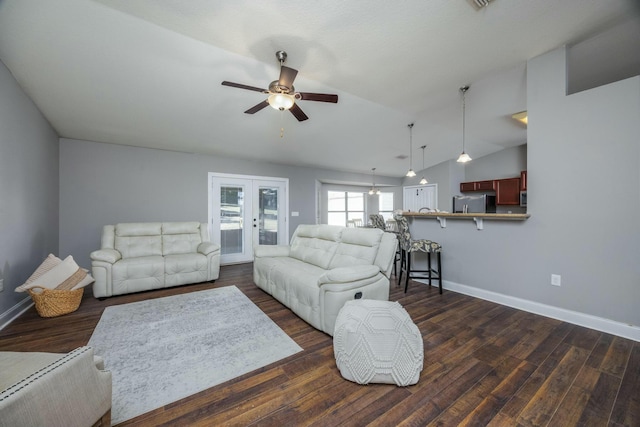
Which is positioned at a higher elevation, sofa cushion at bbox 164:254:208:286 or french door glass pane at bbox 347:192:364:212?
french door glass pane at bbox 347:192:364:212

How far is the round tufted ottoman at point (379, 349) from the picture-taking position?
1.64m

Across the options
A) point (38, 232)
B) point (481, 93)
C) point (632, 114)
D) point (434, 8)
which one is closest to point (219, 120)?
point (38, 232)

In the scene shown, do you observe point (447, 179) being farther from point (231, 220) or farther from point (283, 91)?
point (283, 91)

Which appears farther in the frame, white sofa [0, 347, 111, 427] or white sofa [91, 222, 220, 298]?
white sofa [91, 222, 220, 298]

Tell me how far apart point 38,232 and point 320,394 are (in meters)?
4.23

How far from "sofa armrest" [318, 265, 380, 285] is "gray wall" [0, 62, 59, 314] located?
10.4ft

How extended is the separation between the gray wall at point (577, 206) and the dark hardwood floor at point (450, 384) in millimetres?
422

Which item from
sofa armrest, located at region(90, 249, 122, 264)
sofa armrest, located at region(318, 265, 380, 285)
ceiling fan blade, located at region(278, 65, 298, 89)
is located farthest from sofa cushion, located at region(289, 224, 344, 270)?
sofa armrest, located at region(90, 249, 122, 264)

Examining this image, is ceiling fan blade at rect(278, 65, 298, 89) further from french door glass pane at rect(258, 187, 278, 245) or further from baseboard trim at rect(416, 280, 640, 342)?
french door glass pane at rect(258, 187, 278, 245)

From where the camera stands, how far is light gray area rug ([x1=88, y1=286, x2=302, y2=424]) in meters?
1.61

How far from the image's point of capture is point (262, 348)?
2090 mm

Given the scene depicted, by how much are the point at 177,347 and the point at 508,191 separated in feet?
24.7

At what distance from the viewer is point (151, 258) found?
371 centimetres

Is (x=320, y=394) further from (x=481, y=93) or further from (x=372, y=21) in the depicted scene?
(x=481, y=93)
